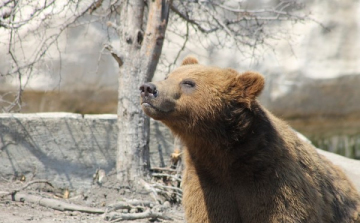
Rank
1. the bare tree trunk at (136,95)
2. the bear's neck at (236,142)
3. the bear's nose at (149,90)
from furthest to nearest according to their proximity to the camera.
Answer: the bare tree trunk at (136,95) → the bear's neck at (236,142) → the bear's nose at (149,90)

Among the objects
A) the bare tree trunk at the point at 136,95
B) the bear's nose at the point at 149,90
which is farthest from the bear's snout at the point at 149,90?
the bare tree trunk at the point at 136,95

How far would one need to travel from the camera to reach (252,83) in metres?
4.19

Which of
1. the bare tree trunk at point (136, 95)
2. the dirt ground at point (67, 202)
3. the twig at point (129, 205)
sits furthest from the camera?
the bare tree trunk at point (136, 95)

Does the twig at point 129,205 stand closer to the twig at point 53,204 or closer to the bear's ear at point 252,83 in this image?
the twig at point 53,204

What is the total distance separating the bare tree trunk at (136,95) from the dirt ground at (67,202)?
0.72ft

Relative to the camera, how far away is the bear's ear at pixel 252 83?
13.6 ft

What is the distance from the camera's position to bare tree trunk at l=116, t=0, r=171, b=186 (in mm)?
6523

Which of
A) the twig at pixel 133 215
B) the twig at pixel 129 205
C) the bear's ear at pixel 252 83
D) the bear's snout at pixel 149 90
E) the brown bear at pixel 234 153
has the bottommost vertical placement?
the twig at pixel 133 215

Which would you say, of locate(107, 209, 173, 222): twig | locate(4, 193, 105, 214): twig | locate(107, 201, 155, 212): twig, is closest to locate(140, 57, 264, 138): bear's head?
locate(107, 209, 173, 222): twig

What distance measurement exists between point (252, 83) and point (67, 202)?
119 inches


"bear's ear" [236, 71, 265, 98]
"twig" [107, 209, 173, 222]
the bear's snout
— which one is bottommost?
"twig" [107, 209, 173, 222]

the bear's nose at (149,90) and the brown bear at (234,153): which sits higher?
the bear's nose at (149,90)

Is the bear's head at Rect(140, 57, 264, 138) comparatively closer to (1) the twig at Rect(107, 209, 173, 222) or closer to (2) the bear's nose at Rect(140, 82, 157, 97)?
(2) the bear's nose at Rect(140, 82, 157, 97)

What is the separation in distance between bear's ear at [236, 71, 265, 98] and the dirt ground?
7.25 ft
